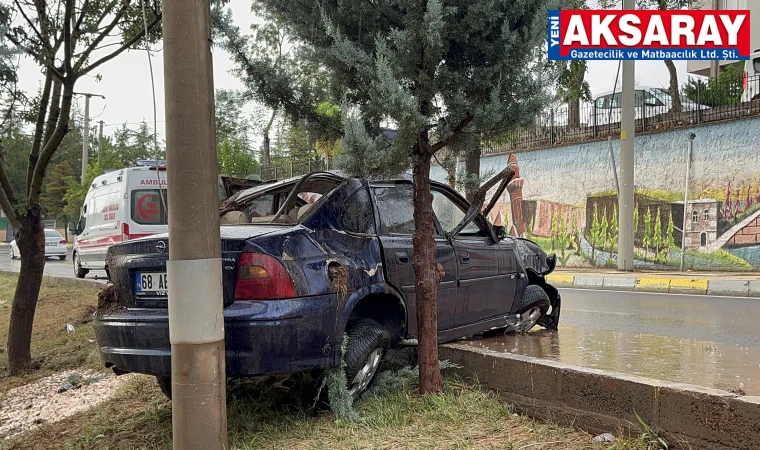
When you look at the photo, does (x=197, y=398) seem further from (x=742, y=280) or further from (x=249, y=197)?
(x=742, y=280)

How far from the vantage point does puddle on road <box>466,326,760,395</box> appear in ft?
13.1

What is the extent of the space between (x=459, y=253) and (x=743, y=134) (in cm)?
1269

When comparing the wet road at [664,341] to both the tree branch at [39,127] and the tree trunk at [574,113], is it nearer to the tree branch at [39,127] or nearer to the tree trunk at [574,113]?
the tree branch at [39,127]

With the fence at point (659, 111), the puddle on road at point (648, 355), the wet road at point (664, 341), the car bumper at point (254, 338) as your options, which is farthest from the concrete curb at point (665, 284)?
the car bumper at point (254, 338)

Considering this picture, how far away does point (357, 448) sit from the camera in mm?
3543

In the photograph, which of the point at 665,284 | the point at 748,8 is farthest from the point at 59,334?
the point at 748,8

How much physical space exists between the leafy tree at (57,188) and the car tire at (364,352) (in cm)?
5493

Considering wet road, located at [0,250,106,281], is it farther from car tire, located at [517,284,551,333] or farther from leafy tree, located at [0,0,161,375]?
car tire, located at [517,284,551,333]

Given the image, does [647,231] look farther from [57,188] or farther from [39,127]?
[57,188]

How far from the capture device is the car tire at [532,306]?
599 centimetres

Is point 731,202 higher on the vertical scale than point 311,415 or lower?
higher

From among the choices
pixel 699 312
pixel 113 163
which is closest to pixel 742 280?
pixel 699 312

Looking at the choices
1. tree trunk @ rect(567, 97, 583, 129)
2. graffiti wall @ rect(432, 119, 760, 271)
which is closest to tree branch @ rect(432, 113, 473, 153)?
graffiti wall @ rect(432, 119, 760, 271)

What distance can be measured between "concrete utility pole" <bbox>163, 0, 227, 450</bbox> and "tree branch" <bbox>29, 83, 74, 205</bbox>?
500 cm
